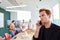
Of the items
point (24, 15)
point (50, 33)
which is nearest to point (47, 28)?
point (50, 33)

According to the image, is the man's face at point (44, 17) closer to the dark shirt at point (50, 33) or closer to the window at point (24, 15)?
the dark shirt at point (50, 33)

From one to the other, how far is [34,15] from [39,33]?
846cm

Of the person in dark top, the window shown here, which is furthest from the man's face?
the window

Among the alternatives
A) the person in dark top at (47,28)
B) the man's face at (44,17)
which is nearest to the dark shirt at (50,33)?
the person in dark top at (47,28)

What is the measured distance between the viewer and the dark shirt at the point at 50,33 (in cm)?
150

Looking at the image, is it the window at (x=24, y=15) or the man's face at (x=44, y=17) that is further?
the window at (x=24, y=15)

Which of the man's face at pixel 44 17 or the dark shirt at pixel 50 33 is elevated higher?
the man's face at pixel 44 17

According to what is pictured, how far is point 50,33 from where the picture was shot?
60.7 inches

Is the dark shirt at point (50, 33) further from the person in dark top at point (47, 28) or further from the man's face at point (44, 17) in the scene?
the man's face at point (44, 17)

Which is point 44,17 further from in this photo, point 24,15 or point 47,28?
point 24,15

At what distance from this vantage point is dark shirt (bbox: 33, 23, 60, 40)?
1.50m

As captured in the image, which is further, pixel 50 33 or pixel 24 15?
pixel 24 15

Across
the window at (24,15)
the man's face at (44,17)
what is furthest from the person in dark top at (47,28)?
the window at (24,15)

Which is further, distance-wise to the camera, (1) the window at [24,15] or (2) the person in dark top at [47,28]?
(1) the window at [24,15]
